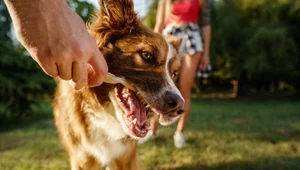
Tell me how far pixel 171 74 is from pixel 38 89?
731cm

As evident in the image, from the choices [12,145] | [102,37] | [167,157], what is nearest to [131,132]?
[102,37]

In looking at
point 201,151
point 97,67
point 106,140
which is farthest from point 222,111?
point 97,67

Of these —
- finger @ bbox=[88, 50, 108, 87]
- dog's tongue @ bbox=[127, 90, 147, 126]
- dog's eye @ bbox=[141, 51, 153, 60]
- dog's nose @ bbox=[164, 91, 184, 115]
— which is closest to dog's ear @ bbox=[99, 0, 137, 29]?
dog's eye @ bbox=[141, 51, 153, 60]

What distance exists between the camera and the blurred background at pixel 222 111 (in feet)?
14.6

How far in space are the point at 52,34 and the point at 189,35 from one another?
3791 mm

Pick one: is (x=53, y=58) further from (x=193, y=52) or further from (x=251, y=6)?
(x=251, y=6)

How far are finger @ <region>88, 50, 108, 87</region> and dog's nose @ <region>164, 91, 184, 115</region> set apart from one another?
1.13 metres

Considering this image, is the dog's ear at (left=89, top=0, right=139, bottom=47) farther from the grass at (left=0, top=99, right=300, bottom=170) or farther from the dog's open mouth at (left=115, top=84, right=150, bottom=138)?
the grass at (left=0, top=99, right=300, bottom=170)

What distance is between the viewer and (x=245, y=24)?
23.0 meters

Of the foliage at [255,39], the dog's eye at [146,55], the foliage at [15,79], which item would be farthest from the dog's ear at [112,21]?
the foliage at [255,39]

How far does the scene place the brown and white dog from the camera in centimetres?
247

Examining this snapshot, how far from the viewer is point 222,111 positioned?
1146 centimetres

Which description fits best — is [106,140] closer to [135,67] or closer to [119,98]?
[119,98]

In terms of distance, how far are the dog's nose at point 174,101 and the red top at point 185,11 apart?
2.56 m
